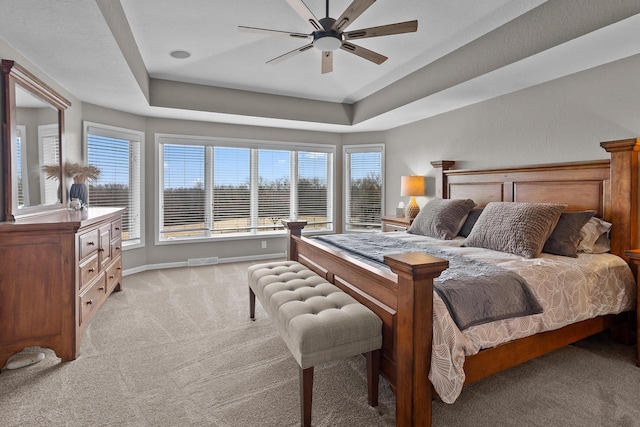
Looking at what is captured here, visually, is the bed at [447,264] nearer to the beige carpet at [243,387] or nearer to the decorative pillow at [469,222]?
the beige carpet at [243,387]

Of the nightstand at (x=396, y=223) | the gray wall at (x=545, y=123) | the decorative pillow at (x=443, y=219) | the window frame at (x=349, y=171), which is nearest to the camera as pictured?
the gray wall at (x=545, y=123)

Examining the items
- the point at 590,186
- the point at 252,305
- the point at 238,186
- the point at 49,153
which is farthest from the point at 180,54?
the point at 590,186

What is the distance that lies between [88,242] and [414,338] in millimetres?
2761

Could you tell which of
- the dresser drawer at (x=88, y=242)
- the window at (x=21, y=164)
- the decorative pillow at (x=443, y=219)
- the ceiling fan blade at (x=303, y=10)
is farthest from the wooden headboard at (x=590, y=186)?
the window at (x=21, y=164)

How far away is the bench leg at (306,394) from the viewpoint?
167 cm

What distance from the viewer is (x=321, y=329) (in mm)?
1702

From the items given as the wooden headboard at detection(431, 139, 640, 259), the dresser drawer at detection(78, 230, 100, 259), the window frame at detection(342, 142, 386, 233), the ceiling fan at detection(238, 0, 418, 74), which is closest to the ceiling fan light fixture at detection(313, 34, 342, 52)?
the ceiling fan at detection(238, 0, 418, 74)

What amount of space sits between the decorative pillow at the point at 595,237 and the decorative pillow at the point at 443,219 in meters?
1.06

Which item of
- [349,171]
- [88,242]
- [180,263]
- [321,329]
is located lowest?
[180,263]

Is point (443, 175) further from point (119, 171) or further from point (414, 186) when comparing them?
point (119, 171)

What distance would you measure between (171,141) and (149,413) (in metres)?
4.23

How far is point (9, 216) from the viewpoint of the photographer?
2443 mm

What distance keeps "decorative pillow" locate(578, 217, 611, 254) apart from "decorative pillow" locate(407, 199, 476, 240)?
1061mm

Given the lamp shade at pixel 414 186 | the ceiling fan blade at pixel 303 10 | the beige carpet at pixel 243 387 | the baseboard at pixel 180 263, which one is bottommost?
the beige carpet at pixel 243 387
